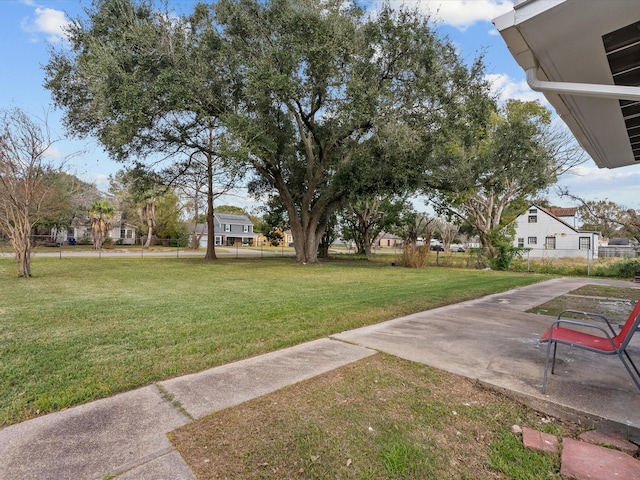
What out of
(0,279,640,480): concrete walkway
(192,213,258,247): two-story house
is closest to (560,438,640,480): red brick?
(0,279,640,480): concrete walkway

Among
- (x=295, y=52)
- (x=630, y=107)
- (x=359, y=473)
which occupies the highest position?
(x=295, y=52)

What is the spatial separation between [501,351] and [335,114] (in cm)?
1290

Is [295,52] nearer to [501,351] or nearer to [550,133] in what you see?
[501,351]

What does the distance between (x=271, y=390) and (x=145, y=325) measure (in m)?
2.93

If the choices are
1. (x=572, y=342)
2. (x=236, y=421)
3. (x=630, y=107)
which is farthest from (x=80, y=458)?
(x=630, y=107)

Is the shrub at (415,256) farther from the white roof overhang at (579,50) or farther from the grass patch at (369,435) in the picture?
the grass patch at (369,435)

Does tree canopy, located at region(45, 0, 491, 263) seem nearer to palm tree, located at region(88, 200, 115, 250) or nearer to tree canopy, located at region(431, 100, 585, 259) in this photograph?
tree canopy, located at region(431, 100, 585, 259)

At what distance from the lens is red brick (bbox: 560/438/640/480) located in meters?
1.87

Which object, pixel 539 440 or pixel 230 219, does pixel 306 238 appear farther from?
pixel 230 219

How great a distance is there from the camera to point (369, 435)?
7.23 ft

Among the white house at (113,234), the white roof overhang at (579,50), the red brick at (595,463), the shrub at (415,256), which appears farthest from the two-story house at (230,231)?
the red brick at (595,463)

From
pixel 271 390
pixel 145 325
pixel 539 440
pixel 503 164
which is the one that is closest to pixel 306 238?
pixel 503 164

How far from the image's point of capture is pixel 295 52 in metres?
12.2

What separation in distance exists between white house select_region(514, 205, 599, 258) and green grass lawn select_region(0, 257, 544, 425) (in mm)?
29560
